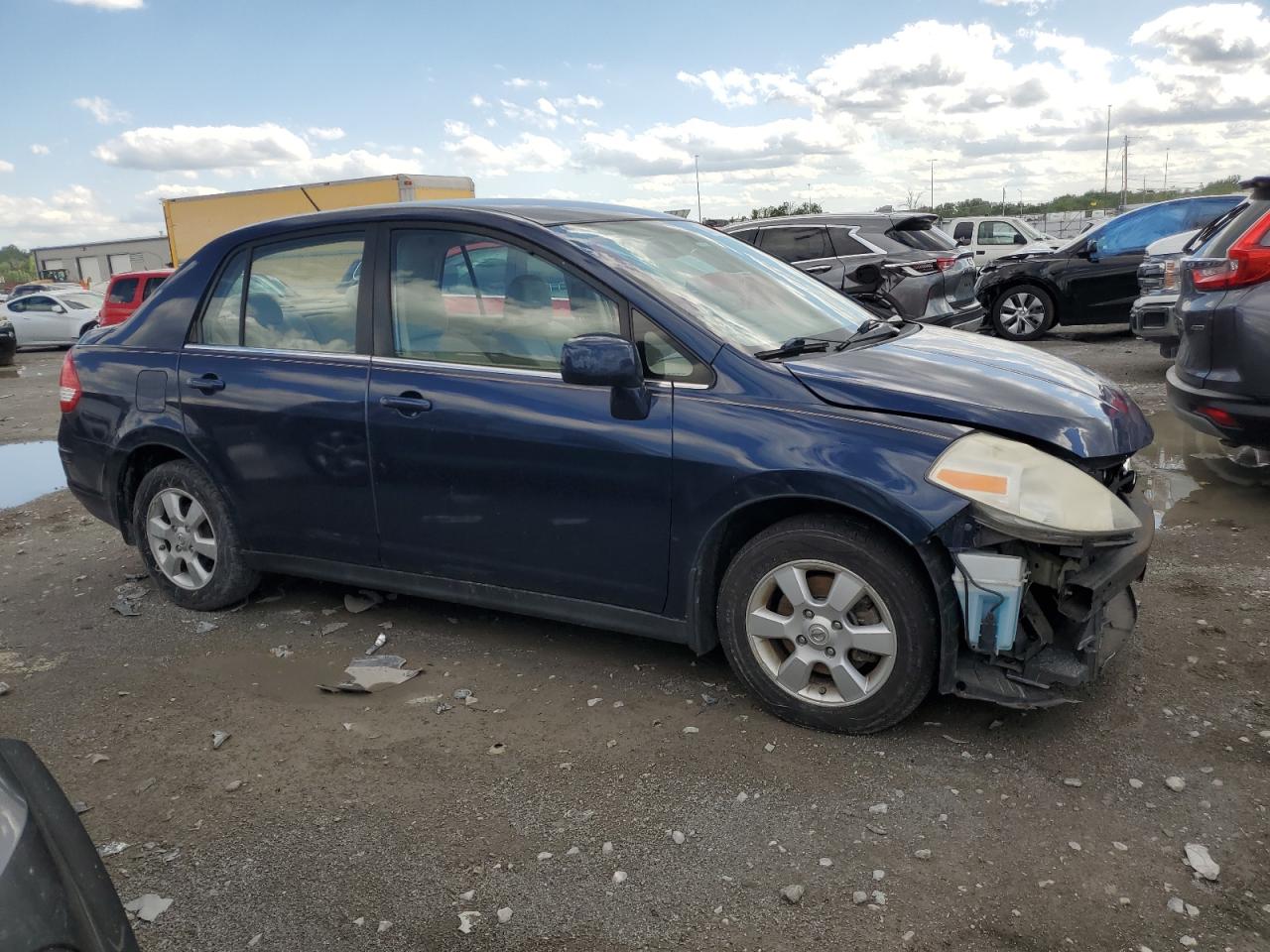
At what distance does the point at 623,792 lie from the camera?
3.24 m

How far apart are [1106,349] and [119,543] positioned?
11319 mm

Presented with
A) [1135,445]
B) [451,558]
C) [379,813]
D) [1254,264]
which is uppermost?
[1254,264]

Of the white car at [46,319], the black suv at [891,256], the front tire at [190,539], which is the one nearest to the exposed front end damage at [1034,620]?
the front tire at [190,539]

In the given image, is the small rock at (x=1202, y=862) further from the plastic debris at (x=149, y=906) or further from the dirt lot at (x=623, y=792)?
the plastic debris at (x=149, y=906)

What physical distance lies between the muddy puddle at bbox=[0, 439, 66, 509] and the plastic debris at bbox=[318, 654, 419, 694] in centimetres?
414

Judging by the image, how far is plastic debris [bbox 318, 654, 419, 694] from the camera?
13.5ft

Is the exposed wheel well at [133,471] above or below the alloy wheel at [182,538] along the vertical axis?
above

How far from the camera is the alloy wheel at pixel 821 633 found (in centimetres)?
333

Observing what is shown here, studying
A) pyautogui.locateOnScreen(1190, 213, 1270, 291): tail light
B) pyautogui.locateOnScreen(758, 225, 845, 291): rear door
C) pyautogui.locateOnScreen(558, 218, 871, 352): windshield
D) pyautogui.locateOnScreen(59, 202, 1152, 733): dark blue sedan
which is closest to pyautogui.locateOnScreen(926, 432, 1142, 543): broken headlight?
pyautogui.locateOnScreen(59, 202, 1152, 733): dark blue sedan

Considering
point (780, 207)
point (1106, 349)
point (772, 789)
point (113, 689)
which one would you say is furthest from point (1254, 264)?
point (780, 207)

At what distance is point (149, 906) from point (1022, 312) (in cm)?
1328

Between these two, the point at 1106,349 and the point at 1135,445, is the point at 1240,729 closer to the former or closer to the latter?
the point at 1135,445

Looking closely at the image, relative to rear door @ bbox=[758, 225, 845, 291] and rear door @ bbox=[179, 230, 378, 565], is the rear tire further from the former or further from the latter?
rear door @ bbox=[179, 230, 378, 565]

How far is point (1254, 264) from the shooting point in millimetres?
5449
